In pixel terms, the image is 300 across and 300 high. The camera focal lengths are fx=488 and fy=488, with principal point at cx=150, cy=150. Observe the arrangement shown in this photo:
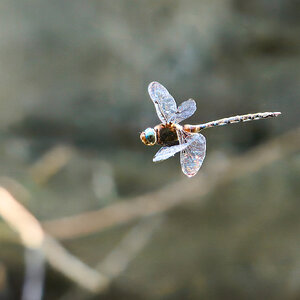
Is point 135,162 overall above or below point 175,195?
above

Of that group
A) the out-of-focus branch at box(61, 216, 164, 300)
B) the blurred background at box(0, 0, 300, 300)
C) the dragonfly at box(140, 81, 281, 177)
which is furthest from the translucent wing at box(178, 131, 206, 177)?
the out-of-focus branch at box(61, 216, 164, 300)

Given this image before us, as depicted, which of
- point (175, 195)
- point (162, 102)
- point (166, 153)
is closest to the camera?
point (166, 153)

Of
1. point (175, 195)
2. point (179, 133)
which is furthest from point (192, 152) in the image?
point (175, 195)

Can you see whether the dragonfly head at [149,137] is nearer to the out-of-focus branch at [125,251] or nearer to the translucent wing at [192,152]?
the translucent wing at [192,152]

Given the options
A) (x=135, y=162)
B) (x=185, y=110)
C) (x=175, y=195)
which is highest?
(x=135, y=162)

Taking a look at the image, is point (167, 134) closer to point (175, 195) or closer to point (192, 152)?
point (192, 152)

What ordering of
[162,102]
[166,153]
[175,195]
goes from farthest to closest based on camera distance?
1. [175,195]
2. [162,102]
3. [166,153]

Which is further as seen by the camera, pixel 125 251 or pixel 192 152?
pixel 125 251

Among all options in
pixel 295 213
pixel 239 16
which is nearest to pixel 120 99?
pixel 239 16

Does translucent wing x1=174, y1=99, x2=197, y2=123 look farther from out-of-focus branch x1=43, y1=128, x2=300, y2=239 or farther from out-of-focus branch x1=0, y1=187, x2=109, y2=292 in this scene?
out-of-focus branch x1=0, y1=187, x2=109, y2=292
